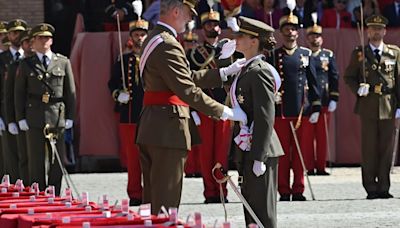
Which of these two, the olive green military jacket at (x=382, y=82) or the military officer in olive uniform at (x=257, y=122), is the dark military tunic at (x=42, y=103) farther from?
the military officer in olive uniform at (x=257, y=122)

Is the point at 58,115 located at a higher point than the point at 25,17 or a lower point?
lower

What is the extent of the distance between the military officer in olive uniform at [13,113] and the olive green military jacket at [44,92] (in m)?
0.78

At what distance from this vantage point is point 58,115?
1410 centimetres

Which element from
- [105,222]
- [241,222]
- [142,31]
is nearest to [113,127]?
[142,31]

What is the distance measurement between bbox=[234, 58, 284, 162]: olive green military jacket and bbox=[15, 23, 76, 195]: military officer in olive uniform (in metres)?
5.52

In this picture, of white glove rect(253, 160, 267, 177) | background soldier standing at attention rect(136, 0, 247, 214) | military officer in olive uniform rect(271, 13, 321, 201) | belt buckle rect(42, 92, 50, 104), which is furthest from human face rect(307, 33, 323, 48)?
white glove rect(253, 160, 267, 177)

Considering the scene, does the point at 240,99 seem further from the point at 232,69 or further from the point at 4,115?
the point at 4,115

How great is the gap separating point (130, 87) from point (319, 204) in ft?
9.56

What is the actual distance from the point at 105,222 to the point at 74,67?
12478 millimetres

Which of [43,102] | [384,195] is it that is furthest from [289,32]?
[43,102]

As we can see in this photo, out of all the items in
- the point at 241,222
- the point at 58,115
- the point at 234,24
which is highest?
the point at 234,24

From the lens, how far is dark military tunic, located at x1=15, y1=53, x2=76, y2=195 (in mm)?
14055

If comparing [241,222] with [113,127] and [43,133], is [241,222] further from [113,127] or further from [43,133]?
[113,127]

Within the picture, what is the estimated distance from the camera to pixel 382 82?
48.5 feet
